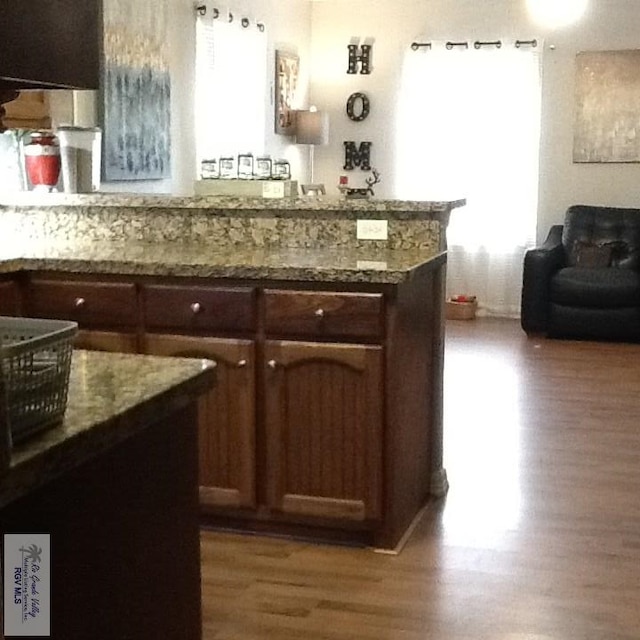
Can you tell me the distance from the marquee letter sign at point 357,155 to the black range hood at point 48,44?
270 inches

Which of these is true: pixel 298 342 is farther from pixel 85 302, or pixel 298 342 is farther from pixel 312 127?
pixel 312 127

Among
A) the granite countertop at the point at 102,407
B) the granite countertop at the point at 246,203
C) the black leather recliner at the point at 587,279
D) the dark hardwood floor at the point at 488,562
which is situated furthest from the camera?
the black leather recliner at the point at 587,279

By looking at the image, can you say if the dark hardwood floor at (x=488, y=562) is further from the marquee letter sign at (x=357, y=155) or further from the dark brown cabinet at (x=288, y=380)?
the marquee letter sign at (x=357, y=155)

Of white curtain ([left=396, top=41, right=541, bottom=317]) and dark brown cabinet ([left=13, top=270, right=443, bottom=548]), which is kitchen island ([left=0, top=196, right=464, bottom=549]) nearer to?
dark brown cabinet ([left=13, top=270, right=443, bottom=548])

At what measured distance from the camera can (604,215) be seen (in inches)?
300

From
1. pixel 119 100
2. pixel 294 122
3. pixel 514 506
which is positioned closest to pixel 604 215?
pixel 294 122

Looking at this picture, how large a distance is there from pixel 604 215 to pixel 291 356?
193 inches

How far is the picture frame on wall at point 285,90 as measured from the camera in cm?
768

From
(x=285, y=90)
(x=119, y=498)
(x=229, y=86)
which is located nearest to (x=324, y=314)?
(x=119, y=498)

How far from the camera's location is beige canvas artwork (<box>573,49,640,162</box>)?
7746 millimetres

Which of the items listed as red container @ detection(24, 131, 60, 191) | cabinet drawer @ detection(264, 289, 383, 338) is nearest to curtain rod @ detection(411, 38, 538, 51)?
red container @ detection(24, 131, 60, 191)

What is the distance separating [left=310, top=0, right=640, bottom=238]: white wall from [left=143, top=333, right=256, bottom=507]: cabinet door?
5.13 meters

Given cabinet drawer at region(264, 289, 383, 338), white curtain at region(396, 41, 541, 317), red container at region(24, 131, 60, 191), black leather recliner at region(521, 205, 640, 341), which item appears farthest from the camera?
white curtain at region(396, 41, 541, 317)

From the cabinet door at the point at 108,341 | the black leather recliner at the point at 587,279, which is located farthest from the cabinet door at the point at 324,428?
the black leather recliner at the point at 587,279
